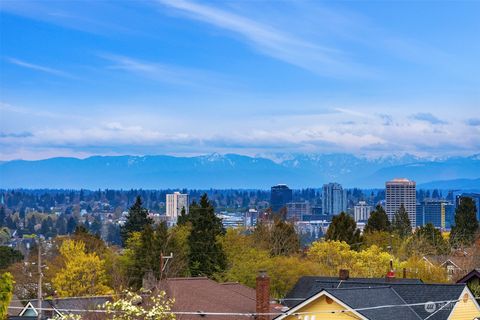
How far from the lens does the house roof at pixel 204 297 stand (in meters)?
44.6

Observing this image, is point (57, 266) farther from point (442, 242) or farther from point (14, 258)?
point (442, 242)

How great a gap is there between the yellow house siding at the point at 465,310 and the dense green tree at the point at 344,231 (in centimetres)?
5423

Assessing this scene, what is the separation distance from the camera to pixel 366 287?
4000 cm

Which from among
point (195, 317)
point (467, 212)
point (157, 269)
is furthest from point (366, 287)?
point (467, 212)

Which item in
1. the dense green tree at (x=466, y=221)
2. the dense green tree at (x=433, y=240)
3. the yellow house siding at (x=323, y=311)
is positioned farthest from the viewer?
the dense green tree at (x=466, y=221)

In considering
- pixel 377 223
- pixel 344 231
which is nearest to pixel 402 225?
pixel 377 223

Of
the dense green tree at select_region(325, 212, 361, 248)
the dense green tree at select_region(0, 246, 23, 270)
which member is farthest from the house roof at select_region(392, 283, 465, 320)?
the dense green tree at select_region(0, 246, 23, 270)

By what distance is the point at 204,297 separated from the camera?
4688cm

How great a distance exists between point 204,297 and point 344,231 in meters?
53.3

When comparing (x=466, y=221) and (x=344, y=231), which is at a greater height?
(x=466, y=221)

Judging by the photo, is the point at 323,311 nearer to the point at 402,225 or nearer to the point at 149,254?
the point at 149,254

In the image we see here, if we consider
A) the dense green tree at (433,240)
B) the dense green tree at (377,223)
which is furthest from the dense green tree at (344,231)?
the dense green tree at (377,223)

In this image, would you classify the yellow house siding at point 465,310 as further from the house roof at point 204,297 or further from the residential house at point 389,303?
the house roof at point 204,297

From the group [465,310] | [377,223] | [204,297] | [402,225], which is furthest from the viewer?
[402,225]
